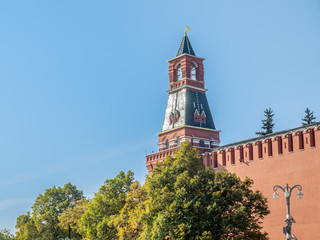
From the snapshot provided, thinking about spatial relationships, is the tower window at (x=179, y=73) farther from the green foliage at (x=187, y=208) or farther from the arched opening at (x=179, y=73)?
the green foliage at (x=187, y=208)

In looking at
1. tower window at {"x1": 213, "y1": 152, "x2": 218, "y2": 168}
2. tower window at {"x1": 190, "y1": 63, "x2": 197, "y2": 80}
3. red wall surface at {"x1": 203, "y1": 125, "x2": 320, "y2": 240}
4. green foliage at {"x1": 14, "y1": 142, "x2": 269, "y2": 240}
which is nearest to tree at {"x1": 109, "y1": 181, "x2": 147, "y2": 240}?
green foliage at {"x1": 14, "y1": 142, "x2": 269, "y2": 240}

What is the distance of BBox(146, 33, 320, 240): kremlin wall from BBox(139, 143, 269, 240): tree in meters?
3.35

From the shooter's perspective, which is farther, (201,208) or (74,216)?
(74,216)

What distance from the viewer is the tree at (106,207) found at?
4100 centimetres

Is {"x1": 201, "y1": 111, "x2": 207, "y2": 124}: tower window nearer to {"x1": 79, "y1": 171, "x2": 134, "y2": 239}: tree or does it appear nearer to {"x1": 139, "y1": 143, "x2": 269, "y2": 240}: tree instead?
{"x1": 79, "y1": 171, "x2": 134, "y2": 239}: tree

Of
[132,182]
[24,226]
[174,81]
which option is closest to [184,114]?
[174,81]

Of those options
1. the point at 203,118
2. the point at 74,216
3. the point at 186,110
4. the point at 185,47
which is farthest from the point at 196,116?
the point at 74,216

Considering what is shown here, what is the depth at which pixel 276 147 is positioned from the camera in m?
38.6

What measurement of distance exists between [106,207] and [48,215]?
749 inches

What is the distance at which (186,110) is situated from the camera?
2018 inches

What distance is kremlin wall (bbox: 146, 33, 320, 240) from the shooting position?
35.8 metres

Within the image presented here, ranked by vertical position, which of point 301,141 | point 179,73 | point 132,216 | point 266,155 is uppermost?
point 179,73

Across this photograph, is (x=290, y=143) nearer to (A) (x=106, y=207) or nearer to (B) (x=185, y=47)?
(A) (x=106, y=207)

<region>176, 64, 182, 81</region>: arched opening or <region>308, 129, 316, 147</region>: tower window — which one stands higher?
<region>176, 64, 182, 81</region>: arched opening
